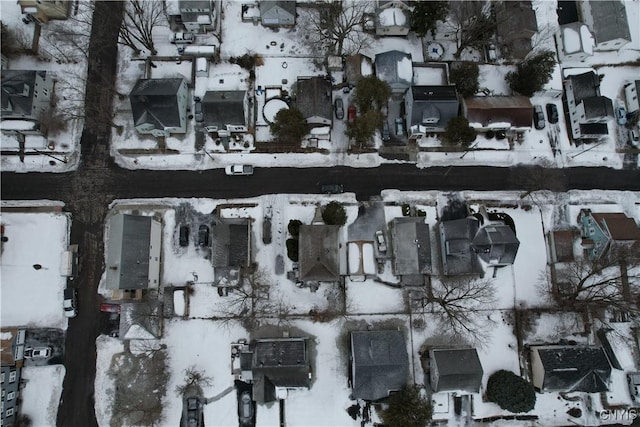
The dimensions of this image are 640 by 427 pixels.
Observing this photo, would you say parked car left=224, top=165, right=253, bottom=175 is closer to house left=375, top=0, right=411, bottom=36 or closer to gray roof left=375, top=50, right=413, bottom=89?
gray roof left=375, top=50, right=413, bottom=89

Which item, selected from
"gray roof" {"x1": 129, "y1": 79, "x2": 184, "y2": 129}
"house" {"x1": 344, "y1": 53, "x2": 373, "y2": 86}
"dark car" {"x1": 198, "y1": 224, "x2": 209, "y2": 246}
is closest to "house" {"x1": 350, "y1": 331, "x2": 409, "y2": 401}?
"dark car" {"x1": 198, "y1": 224, "x2": 209, "y2": 246}

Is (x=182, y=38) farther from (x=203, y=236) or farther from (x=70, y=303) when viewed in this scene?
(x=70, y=303)

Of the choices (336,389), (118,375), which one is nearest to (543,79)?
(336,389)

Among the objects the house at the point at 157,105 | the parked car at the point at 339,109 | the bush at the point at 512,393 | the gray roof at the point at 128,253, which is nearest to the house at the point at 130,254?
A: the gray roof at the point at 128,253

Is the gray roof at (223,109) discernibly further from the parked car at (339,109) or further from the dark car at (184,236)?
the dark car at (184,236)

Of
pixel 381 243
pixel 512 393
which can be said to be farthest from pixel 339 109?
pixel 512 393

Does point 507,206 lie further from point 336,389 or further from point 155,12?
point 155,12
